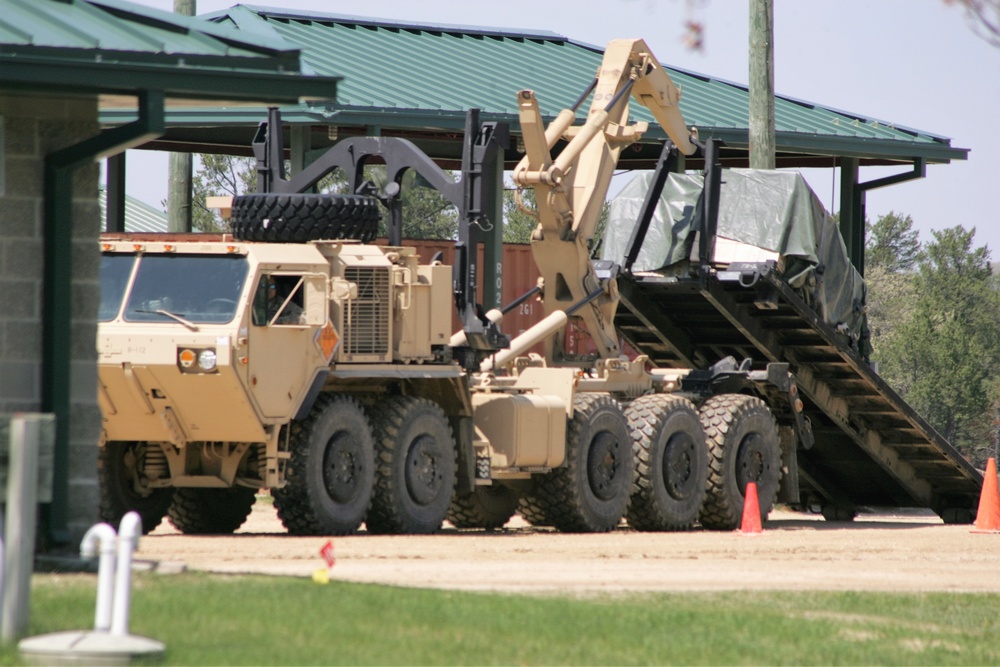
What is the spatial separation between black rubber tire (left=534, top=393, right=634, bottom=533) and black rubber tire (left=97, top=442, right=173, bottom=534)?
12.4 feet

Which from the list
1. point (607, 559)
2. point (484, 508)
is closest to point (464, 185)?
point (484, 508)

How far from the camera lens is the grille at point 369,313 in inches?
615

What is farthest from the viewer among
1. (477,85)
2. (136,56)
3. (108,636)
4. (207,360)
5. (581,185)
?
(477,85)

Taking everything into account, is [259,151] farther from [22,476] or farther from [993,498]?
[22,476]

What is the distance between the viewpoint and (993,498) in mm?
19125

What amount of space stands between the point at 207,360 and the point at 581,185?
19.1 ft

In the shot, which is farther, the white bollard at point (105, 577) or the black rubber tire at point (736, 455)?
the black rubber tire at point (736, 455)

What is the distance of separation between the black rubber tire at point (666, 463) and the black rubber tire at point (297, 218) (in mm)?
3920

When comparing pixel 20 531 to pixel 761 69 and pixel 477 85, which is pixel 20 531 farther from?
pixel 477 85

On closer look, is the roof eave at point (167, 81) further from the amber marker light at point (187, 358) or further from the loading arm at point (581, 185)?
the loading arm at point (581, 185)

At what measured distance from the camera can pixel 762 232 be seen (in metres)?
19.5

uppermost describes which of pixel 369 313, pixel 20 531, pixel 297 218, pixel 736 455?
pixel 297 218

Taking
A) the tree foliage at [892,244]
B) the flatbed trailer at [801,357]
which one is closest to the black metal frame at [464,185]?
the flatbed trailer at [801,357]

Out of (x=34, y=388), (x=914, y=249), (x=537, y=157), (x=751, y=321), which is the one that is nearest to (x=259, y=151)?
(x=537, y=157)
